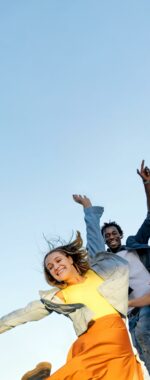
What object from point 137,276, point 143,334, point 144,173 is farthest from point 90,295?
point 144,173

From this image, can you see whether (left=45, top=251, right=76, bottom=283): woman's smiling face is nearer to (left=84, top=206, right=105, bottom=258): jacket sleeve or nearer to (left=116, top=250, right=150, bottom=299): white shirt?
(left=84, top=206, right=105, bottom=258): jacket sleeve

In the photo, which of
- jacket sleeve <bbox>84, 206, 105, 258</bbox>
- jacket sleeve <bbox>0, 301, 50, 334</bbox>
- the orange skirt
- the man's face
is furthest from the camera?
the man's face

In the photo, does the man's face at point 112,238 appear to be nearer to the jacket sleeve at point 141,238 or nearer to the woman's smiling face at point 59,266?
the jacket sleeve at point 141,238

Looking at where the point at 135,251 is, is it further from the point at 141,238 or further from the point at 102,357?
the point at 102,357

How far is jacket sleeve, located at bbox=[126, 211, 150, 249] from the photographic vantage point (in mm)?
5229

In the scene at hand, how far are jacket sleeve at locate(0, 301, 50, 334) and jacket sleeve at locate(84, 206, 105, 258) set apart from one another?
0.80 m

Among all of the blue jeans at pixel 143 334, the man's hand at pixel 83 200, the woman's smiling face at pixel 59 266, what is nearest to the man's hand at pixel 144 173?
the man's hand at pixel 83 200

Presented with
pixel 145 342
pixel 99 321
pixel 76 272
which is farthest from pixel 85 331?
pixel 145 342

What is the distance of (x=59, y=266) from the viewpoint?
3672 millimetres

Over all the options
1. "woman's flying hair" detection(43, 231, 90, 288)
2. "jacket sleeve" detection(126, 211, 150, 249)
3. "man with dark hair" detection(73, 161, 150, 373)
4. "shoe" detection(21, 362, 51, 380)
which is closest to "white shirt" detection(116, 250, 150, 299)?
"man with dark hair" detection(73, 161, 150, 373)

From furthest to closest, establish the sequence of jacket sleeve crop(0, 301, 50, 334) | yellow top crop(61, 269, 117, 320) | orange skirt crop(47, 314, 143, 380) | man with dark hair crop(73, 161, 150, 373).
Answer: man with dark hair crop(73, 161, 150, 373) < jacket sleeve crop(0, 301, 50, 334) < yellow top crop(61, 269, 117, 320) < orange skirt crop(47, 314, 143, 380)

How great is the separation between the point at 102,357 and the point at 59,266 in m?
0.91

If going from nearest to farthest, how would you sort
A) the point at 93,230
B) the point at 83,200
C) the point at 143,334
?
1. the point at 93,230
2. the point at 143,334
3. the point at 83,200

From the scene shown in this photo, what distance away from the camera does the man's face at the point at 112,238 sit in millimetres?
5414
